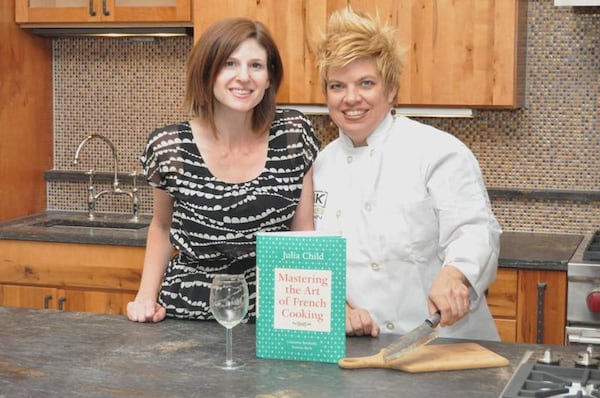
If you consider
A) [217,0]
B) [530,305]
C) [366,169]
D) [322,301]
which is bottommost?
[530,305]

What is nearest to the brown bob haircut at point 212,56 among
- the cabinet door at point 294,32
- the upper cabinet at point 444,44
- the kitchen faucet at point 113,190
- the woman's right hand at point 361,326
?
the woman's right hand at point 361,326

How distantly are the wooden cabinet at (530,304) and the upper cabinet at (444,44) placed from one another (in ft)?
2.14

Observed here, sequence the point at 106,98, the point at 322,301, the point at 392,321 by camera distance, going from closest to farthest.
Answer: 1. the point at 322,301
2. the point at 392,321
3. the point at 106,98

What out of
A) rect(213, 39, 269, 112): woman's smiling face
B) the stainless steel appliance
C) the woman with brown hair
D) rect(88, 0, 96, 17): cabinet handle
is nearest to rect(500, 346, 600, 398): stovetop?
the woman with brown hair

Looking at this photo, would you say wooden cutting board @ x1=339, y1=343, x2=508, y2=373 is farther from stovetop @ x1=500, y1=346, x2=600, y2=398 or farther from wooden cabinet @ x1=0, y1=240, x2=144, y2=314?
wooden cabinet @ x1=0, y1=240, x2=144, y2=314

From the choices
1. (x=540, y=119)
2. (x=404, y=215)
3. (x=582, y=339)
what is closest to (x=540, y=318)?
(x=582, y=339)

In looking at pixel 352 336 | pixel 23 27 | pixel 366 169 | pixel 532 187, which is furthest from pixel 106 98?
pixel 352 336

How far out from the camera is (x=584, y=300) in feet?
10.6

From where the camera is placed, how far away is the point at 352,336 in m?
2.23

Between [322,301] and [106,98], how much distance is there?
8.92ft

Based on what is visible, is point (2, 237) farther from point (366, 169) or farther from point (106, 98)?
point (366, 169)

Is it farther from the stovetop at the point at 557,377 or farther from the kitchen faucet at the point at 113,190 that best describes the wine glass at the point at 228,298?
the kitchen faucet at the point at 113,190

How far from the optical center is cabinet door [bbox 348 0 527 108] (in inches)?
139

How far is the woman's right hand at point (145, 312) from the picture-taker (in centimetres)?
238
